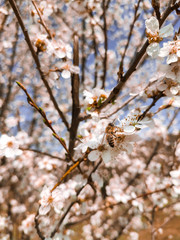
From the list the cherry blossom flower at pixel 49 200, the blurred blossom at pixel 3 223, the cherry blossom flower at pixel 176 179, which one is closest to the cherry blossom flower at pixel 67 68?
the cherry blossom flower at pixel 49 200

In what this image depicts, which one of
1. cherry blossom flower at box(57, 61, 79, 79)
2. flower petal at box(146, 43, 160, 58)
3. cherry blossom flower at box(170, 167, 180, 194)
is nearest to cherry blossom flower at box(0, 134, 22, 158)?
cherry blossom flower at box(57, 61, 79, 79)

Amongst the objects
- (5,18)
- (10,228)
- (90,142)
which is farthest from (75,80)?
(10,228)

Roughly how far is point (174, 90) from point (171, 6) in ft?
1.15

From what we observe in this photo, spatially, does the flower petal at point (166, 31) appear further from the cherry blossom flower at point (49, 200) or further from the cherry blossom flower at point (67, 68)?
the cherry blossom flower at point (49, 200)

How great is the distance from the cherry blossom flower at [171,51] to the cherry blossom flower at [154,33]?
0.12 feet

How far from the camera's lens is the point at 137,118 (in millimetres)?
898

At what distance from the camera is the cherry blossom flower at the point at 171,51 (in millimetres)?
776

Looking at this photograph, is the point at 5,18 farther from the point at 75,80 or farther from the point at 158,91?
the point at 158,91

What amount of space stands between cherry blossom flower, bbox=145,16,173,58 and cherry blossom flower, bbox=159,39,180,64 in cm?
4

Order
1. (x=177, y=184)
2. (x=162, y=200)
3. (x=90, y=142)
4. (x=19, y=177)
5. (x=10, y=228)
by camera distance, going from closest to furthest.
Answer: (x=90, y=142)
(x=177, y=184)
(x=162, y=200)
(x=10, y=228)
(x=19, y=177)

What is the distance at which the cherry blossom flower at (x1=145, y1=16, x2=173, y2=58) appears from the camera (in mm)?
791

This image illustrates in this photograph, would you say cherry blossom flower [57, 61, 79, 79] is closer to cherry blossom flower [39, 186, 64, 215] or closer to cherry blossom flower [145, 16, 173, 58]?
cherry blossom flower [145, 16, 173, 58]

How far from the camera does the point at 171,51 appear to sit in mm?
798

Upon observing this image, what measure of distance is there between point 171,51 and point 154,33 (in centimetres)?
11
